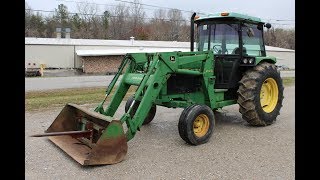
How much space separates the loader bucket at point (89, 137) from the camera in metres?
5.27

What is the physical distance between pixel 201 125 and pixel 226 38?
2.28 metres

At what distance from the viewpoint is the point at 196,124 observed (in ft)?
21.3

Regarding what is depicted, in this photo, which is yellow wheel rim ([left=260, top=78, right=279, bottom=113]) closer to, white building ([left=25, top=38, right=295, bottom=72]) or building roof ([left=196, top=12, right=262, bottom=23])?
building roof ([left=196, top=12, right=262, bottom=23])

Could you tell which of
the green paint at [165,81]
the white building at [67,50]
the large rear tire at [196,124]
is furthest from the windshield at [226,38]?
the white building at [67,50]

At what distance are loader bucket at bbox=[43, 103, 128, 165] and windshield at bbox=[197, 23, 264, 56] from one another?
128 inches

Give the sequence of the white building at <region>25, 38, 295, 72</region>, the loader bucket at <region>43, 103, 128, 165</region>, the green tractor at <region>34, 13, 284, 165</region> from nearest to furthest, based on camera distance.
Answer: the loader bucket at <region>43, 103, 128, 165</region> < the green tractor at <region>34, 13, 284, 165</region> < the white building at <region>25, 38, 295, 72</region>

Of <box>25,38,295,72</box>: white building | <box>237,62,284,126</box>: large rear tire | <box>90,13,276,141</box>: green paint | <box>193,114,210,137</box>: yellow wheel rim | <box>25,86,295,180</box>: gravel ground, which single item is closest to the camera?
<box>25,86,295,180</box>: gravel ground

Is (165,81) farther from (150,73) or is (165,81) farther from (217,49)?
(217,49)

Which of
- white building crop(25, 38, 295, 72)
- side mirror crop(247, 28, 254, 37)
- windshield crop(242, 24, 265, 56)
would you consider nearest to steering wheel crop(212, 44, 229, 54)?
windshield crop(242, 24, 265, 56)

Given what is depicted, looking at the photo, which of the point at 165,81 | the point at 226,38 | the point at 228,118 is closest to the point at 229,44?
the point at 226,38

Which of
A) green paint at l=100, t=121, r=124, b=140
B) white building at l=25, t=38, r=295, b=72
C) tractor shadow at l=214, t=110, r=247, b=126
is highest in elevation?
white building at l=25, t=38, r=295, b=72

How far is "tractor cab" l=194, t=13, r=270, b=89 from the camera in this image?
7.75 m
